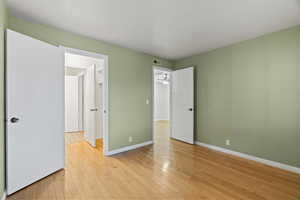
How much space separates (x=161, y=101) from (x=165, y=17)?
645 centimetres

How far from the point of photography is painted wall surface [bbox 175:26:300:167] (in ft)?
7.68

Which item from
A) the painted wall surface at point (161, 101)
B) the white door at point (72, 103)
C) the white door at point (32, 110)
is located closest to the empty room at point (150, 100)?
the white door at point (32, 110)

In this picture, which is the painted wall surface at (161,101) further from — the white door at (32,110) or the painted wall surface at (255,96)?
the white door at (32,110)

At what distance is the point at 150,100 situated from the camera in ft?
12.6

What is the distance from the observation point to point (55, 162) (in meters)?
2.25

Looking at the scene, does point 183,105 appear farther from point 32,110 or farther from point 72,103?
point 72,103

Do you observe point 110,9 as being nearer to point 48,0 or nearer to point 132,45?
point 48,0

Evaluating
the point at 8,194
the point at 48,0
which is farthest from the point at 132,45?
the point at 8,194

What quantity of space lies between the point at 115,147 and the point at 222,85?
9.33 feet

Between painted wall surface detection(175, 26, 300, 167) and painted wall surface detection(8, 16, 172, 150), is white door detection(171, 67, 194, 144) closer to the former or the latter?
painted wall surface detection(175, 26, 300, 167)

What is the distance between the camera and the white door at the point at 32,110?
5.73ft

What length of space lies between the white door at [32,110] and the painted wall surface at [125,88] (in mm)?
559

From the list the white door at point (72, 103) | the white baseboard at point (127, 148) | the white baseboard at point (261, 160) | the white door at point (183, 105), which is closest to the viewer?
the white baseboard at point (261, 160)

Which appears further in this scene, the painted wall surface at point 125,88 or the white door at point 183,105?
the white door at point 183,105
